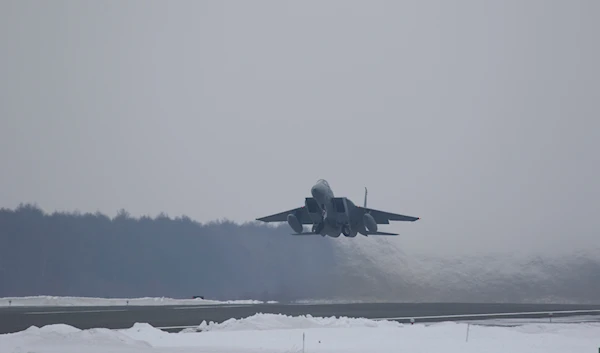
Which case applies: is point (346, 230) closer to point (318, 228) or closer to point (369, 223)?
point (318, 228)

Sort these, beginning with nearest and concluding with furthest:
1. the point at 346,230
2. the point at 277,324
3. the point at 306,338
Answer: the point at 306,338 → the point at 277,324 → the point at 346,230

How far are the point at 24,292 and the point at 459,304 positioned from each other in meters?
46.3

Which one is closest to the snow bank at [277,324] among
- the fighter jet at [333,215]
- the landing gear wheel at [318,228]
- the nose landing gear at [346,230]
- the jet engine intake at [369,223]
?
the fighter jet at [333,215]

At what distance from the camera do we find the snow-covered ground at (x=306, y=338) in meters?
26.2

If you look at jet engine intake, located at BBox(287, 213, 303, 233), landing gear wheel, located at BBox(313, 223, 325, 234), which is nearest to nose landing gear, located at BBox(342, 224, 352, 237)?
landing gear wheel, located at BBox(313, 223, 325, 234)

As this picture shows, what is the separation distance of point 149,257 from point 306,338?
57.4 metres

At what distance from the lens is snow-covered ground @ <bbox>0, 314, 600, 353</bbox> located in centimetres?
2620

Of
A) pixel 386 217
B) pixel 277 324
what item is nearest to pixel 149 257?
pixel 386 217

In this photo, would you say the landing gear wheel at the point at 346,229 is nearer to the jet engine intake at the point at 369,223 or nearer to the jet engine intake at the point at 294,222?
the jet engine intake at the point at 369,223

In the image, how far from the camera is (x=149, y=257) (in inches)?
3354

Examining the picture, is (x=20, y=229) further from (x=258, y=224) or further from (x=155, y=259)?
(x=258, y=224)

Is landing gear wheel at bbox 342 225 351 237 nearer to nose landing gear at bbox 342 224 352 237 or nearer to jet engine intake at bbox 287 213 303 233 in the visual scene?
nose landing gear at bbox 342 224 352 237

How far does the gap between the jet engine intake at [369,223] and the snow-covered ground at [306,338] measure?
14630mm

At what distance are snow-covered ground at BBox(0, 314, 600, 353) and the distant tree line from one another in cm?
3307
